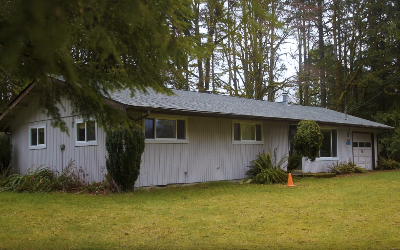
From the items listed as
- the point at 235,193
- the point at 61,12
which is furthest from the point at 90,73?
the point at 235,193

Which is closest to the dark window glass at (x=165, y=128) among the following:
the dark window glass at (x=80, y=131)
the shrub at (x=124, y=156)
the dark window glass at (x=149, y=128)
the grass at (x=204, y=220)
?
the dark window glass at (x=149, y=128)

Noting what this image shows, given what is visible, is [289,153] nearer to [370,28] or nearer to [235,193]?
[235,193]

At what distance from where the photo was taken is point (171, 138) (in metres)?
13.3

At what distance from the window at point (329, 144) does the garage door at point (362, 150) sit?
6.72 feet

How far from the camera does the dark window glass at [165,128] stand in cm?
1296

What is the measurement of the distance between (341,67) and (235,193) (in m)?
22.9

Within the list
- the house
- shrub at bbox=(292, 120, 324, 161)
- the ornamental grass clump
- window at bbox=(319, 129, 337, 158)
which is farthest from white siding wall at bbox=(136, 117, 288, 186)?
window at bbox=(319, 129, 337, 158)

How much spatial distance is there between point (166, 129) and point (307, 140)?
582cm

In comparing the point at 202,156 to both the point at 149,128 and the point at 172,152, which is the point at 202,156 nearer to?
the point at 172,152

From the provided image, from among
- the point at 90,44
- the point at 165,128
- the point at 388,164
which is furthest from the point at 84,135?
the point at 388,164

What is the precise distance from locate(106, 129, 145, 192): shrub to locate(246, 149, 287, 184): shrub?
4997mm

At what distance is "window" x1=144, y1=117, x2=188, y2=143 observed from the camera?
12.7 m

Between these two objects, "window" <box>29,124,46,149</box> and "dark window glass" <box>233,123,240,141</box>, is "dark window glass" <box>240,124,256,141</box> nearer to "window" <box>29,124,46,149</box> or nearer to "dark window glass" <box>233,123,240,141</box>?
"dark window glass" <box>233,123,240,141</box>

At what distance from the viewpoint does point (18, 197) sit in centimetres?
1140
